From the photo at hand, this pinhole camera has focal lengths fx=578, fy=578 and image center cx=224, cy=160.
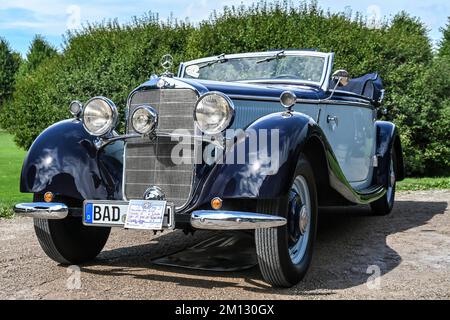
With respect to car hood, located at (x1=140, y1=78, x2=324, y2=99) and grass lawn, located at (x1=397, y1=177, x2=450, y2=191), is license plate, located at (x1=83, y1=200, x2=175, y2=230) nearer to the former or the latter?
car hood, located at (x1=140, y1=78, x2=324, y2=99)

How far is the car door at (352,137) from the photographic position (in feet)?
17.6

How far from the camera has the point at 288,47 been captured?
37.5 ft

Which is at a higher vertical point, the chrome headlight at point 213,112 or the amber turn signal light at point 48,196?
the chrome headlight at point 213,112

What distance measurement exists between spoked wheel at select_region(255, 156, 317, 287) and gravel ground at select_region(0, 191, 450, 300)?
0.12 meters

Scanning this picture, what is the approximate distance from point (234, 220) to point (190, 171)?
0.62 metres

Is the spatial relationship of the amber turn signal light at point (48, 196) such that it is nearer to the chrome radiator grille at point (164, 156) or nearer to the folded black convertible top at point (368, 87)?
the chrome radiator grille at point (164, 156)

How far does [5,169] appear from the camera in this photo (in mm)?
13398

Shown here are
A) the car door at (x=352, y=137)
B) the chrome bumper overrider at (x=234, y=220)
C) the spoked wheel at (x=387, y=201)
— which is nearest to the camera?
the chrome bumper overrider at (x=234, y=220)

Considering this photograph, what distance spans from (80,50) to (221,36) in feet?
11.4

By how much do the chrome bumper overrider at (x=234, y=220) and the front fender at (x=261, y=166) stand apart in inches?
5.8

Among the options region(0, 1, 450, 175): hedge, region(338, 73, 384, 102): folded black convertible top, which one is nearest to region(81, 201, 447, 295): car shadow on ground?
region(338, 73, 384, 102): folded black convertible top

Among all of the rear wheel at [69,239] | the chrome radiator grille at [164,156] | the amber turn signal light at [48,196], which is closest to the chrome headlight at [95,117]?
the chrome radiator grille at [164,156]

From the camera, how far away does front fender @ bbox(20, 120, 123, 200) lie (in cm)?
416

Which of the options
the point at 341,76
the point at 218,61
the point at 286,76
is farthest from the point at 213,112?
the point at 218,61
